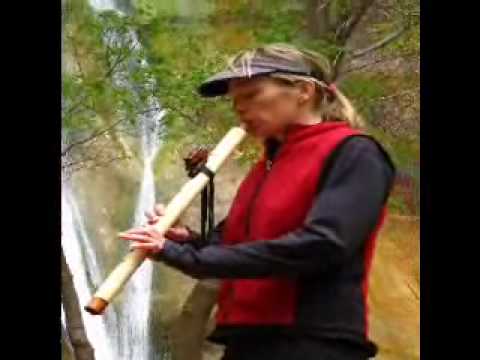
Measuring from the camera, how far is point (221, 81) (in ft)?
4.03

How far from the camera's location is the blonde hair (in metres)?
1.21

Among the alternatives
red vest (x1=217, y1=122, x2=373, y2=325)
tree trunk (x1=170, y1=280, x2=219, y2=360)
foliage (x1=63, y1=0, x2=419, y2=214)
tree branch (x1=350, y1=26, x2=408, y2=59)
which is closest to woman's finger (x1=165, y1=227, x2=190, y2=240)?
red vest (x1=217, y1=122, x2=373, y2=325)

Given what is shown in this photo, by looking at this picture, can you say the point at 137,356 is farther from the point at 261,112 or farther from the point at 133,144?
the point at 261,112

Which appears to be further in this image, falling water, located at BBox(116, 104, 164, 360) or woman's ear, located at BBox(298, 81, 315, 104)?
falling water, located at BBox(116, 104, 164, 360)

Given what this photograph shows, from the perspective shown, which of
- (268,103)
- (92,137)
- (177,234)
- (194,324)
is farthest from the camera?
(194,324)

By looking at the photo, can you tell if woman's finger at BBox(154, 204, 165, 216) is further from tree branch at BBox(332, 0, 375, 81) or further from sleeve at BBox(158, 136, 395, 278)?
tree branch at BBox(332, 0, 375, 81)

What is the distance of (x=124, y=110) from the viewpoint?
297 cm

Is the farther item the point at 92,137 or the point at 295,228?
the point at 92,137

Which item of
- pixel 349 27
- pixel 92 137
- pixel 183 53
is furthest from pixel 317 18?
pixel 92 137

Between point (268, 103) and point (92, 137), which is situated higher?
point (268, 103)

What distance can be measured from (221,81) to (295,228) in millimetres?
261

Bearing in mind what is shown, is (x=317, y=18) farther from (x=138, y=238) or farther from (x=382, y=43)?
(x=138, y=238)

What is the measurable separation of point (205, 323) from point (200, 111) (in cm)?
78
